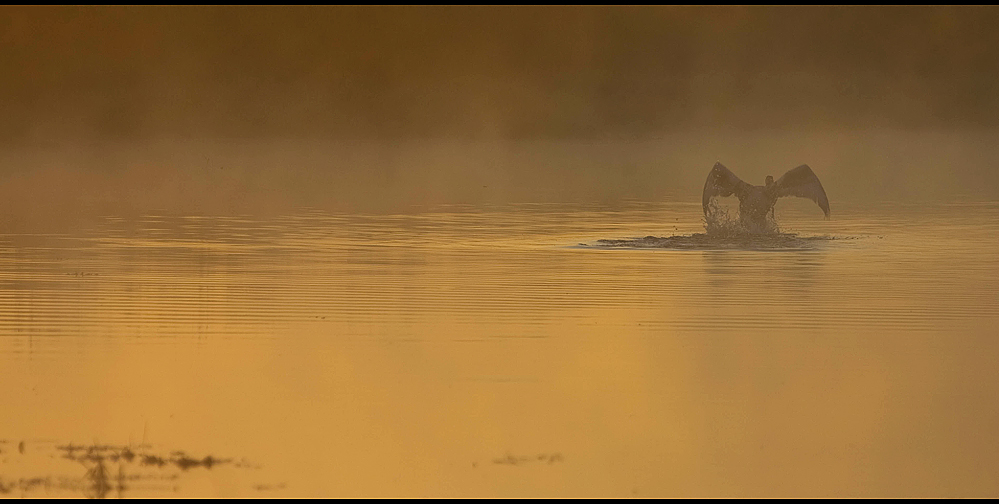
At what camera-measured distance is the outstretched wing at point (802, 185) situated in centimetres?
2775

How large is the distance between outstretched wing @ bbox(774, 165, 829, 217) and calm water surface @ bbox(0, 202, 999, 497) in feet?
12.0

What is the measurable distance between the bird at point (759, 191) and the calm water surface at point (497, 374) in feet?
11.1

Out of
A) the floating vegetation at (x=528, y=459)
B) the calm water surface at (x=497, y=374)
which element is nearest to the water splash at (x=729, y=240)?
the calm water surface at (x=497, y=374)

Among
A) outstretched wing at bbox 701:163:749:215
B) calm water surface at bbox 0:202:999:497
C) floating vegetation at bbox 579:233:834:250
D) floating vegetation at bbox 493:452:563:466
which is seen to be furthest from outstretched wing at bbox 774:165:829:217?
floating vegetation at bbox 493:452:563:466

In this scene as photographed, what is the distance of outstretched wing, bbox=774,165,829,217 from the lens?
91.0 ft

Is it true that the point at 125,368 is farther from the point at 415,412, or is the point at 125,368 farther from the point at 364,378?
the point at 415,412

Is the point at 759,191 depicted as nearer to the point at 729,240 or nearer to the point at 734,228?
the point at 734,228

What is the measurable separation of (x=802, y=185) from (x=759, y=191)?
0.75 meters

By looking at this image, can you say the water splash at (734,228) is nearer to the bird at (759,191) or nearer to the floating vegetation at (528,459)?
the bird at (759,191)

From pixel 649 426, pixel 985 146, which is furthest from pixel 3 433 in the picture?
pixel 985 146

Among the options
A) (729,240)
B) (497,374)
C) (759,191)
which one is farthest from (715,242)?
(497,374)

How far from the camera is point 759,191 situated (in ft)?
90.2

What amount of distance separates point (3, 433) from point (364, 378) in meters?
2.73

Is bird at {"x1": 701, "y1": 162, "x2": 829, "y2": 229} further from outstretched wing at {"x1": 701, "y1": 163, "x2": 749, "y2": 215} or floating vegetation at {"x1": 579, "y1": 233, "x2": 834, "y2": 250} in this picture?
floating vegetation at {"x1": 579, "y1": 233, "x2": 834, "y2": 250}
